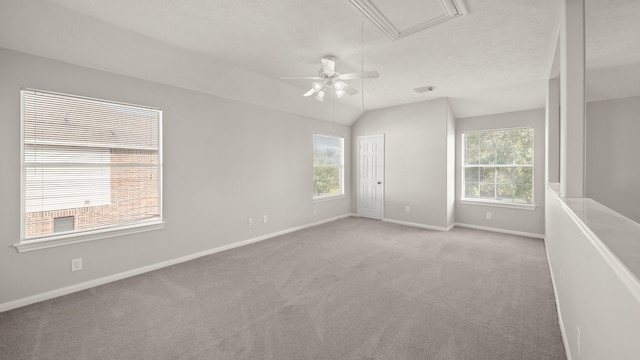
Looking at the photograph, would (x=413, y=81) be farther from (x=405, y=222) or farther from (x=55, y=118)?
(x=55, y=118)

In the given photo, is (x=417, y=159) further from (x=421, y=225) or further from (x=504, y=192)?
(x=504, y=192)

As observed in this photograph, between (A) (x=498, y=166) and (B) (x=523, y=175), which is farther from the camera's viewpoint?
(A) (x=498, y=166)

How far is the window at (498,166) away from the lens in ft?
16.5

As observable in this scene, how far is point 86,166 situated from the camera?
2.88 meters

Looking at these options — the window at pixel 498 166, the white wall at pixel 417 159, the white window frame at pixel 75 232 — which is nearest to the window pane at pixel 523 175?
the window at pixel 498 166

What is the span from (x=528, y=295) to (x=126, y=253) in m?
4.62

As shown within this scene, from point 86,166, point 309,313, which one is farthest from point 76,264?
point 309,313

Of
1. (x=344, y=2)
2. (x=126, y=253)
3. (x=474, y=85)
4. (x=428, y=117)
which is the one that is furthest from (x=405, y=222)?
(x=126, y=253)

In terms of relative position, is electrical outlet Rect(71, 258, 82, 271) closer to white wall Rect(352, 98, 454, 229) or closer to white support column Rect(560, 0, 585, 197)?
white support column Rect(560, 0, 585, 197)

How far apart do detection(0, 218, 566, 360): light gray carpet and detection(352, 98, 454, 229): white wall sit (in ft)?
5.79

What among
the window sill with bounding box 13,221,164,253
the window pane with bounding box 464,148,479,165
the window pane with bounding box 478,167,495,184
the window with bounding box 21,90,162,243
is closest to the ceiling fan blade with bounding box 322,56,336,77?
the window with bounding box 21,90,162,243

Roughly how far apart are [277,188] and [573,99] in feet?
13.8

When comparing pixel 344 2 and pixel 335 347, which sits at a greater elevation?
pixel 344 2

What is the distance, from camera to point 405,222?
587cm
